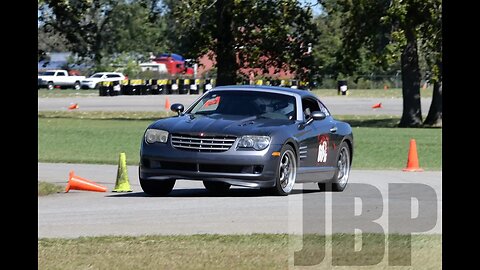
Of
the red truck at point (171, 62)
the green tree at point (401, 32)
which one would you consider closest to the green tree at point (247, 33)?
the green tree at point (401, 32)

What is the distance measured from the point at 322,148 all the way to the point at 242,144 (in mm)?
1956

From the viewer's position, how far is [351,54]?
44125 millimetres

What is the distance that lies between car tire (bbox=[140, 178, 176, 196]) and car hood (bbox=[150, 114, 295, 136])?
0.79 metres

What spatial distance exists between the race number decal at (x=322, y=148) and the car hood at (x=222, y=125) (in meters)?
0.83

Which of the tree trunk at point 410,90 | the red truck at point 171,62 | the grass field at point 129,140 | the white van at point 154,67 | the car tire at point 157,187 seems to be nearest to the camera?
the car tire at point 157,187

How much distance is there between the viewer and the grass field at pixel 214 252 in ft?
34.0

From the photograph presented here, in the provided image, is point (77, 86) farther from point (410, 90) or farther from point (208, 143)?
point (208, 143)

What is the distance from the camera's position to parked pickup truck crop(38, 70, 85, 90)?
323 ft

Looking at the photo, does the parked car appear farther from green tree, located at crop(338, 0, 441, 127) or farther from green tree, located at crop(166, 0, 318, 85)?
green tree, located at crop(338, 0, 441, 127)

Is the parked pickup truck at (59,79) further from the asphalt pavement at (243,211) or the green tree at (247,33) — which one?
the asphalt pavement at (243,211)

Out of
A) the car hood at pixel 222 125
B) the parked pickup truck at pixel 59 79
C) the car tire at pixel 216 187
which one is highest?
the parked pickup truck at pixel 59 79

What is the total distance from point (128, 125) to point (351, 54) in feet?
28.1

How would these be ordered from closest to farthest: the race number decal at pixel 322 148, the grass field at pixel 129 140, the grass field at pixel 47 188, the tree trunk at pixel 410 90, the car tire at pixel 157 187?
the car tire at pixel 157 187 → the race number decal at pixel 322 148 → the grass field at pixel 47 188 → the grass field at pixel 129 140 → the tree trunk at pixel 410 90
